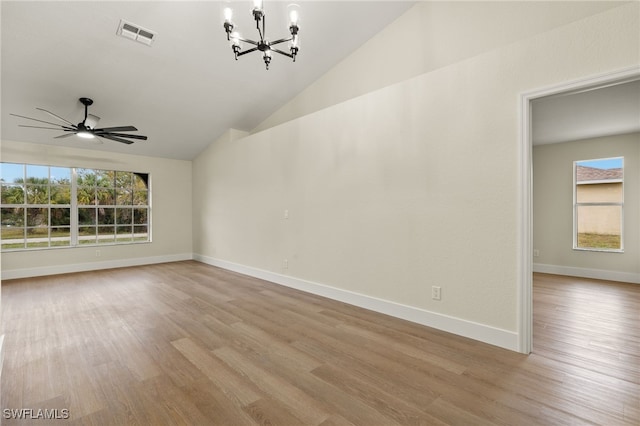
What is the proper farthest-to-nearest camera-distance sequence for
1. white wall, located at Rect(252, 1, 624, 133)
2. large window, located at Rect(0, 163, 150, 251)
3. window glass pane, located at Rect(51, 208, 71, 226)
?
1. window glass pane, located at Rect(51, 208, 71, 226)
2. large window, located at Rect(0, 163, 150, 251)
3. white wall, located at Rect(252, 1, 624, 133)

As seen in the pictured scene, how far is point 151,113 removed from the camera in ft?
17.0

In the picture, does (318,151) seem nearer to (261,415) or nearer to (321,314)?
(321,314)

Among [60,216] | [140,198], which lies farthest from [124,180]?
[60,216]

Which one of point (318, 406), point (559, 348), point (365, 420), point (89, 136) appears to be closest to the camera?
point (365, 420)

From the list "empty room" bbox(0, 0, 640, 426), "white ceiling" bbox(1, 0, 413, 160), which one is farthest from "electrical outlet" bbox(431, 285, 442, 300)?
"white ceiling" bbox(1, 0, 413, 160)

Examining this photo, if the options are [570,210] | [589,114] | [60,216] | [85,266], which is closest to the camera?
[589,114]

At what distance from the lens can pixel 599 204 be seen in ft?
17.4

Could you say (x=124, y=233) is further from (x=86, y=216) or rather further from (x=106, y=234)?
(x=86, y=216)

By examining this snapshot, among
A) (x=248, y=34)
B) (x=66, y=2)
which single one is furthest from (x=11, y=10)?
(x=248, y=34)

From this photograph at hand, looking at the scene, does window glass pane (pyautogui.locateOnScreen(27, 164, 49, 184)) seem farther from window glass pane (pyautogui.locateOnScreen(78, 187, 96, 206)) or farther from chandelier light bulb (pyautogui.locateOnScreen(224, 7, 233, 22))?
chandelier light bulb (pyautogui.locateOnScreen(224, 7, 233, 22))

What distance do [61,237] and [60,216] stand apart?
43 cm

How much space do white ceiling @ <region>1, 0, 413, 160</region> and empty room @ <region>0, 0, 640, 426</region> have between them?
1.2 inches

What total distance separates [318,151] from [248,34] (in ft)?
5.95

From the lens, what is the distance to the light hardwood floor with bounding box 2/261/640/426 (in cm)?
171
